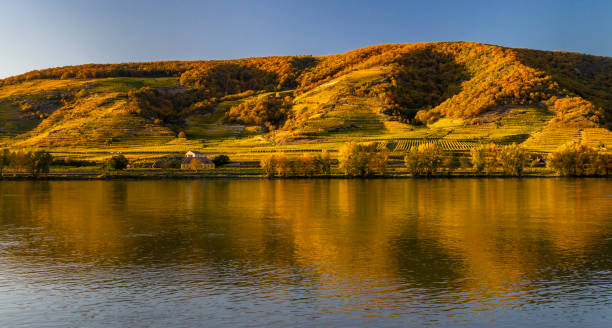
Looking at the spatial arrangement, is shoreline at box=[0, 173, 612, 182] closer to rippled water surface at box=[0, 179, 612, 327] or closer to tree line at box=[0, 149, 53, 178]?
tree line at box=[0, 149, 53, 178]

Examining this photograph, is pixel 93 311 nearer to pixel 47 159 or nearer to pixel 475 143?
pixel 47 159

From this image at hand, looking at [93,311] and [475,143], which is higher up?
[475,143]

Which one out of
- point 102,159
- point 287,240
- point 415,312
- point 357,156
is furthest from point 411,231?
point 102,159

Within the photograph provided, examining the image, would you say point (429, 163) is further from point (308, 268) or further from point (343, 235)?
point (308, 268)

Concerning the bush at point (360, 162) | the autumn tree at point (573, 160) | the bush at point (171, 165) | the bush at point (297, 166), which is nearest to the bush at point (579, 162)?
the autumn tree at point (573, 160)

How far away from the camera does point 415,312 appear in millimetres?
23328

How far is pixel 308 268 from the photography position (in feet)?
106

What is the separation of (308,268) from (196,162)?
145 metres

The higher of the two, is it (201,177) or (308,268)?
(201,177)

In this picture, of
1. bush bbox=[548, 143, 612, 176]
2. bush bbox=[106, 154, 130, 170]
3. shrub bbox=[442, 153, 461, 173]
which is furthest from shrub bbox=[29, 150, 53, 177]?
bush bbox=[548, 143, 612, 176]

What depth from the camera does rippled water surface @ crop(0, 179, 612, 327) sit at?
76.3 ft

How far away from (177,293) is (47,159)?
463 feet

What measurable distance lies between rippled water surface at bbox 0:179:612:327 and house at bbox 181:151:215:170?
10526 cm

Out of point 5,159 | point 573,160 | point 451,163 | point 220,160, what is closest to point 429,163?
point 451,163
